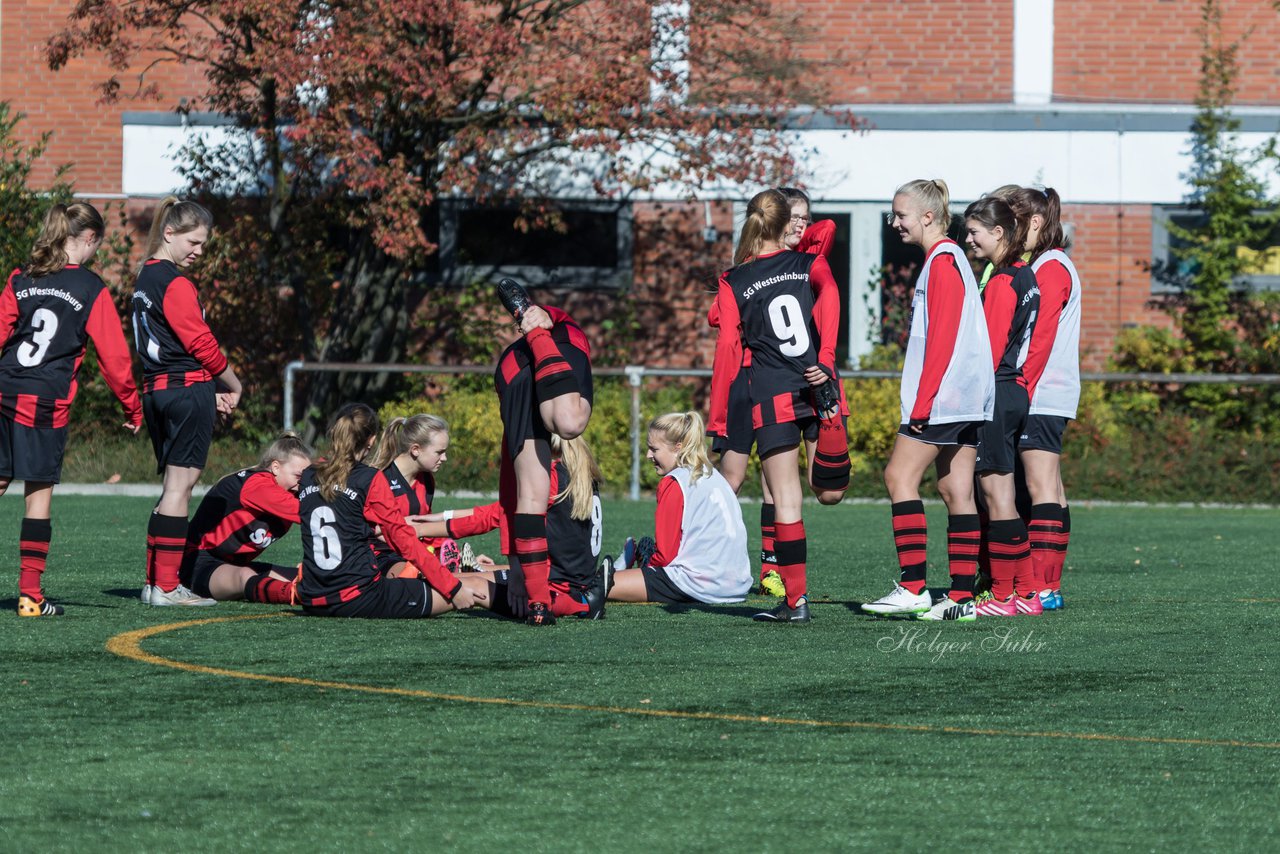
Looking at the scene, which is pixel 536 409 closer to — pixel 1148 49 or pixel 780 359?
pixel 780 359

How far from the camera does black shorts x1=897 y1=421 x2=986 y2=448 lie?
7.26 meters

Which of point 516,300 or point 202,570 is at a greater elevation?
point 516,300

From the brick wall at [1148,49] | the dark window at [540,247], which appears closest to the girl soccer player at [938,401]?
the dark window at [540,247]

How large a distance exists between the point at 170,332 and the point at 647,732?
3789 millimetres

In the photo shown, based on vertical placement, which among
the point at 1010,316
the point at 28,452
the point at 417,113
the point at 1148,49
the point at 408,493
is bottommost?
the point at 408,493

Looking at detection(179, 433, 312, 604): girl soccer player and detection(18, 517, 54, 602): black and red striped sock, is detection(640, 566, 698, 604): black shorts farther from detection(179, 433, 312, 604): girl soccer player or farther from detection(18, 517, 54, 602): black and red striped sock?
detection(18, 517, 54, 602): black and red striped sock

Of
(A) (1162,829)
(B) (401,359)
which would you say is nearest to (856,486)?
(B) (401,359)

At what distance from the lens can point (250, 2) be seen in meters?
16.4

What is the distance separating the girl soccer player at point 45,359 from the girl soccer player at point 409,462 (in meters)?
1.14

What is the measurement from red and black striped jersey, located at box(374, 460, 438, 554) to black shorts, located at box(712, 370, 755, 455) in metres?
1.47

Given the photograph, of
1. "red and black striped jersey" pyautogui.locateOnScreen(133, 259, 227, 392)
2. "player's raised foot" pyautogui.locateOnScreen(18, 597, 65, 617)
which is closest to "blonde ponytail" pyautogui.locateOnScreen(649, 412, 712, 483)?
"red and black striped jersey" pyautogui.locateOnScreen(133, 259, 227, 392)

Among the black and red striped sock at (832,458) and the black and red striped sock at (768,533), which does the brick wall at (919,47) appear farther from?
the black and red striped sock at (832,458)

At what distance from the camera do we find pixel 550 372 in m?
7.07

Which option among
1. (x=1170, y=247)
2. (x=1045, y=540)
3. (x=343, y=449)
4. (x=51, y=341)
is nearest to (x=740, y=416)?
(x=1045, y=540)
